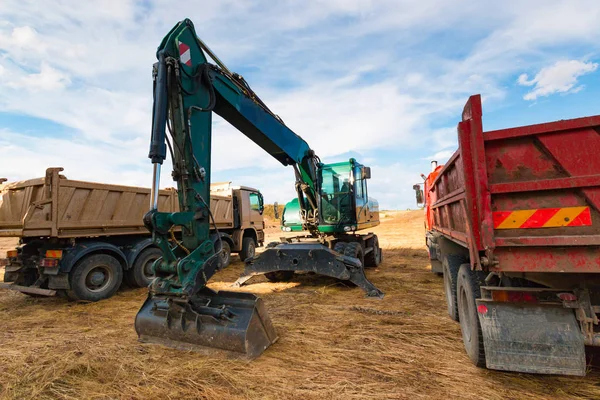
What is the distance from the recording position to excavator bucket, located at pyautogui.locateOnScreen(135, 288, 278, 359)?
10.9 ft

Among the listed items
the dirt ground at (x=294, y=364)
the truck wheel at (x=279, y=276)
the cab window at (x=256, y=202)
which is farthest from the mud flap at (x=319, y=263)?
the cab window at (x=256, y=202)

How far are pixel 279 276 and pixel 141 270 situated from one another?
2985 mm

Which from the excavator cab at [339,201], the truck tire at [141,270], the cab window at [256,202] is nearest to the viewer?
the truck tire at [141,270]

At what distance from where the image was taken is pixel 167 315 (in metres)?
3.63

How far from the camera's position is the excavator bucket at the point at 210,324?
3330mm

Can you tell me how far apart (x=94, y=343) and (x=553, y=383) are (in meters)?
4.57

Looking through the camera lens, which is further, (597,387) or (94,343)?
(94,343)

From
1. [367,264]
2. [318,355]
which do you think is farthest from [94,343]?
[367,264]

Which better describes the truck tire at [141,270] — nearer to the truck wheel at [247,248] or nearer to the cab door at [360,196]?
the truck wheel at [247,248]

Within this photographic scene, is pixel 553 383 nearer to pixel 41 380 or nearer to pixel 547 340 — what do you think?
pixel 547 340

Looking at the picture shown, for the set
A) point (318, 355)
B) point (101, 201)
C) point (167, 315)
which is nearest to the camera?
point (318, 355)

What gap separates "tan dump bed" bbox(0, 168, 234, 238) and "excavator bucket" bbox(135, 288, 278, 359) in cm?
323

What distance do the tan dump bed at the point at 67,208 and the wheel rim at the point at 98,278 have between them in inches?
27.2

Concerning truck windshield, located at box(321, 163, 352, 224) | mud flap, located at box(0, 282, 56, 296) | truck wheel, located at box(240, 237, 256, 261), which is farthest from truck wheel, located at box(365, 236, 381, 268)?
mud flap, located at box(0, 282, 56, 296)
